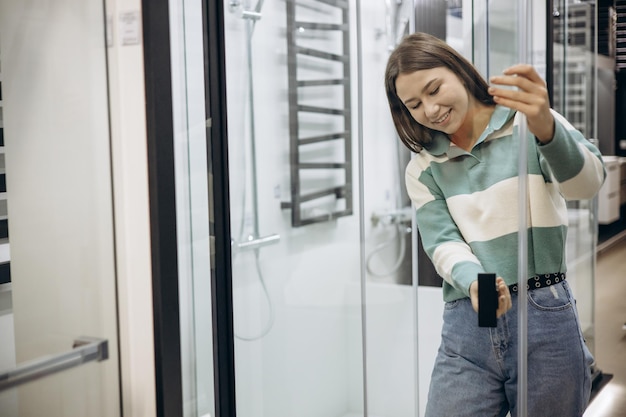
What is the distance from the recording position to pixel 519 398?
5.27ft

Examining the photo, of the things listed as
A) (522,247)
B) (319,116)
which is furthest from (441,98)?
(319,116)

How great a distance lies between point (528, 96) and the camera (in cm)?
154

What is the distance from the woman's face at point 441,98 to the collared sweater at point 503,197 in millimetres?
38

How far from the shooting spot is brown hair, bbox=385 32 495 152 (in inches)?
62.6

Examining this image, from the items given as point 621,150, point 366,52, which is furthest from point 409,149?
point 621,150

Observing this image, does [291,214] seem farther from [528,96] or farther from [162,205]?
[528,96]

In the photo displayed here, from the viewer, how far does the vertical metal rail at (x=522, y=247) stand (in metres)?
1.57

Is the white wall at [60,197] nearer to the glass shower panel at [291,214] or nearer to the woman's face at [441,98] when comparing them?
the glass shower panel at [291,214]

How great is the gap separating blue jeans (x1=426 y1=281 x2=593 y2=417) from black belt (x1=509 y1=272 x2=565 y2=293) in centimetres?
1

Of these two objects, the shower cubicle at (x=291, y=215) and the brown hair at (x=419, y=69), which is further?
the shower cubicle at (x=291, y=215)

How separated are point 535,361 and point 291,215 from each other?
0.84 metres

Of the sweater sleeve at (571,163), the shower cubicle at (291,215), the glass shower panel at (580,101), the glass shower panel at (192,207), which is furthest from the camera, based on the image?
the glass shower panel at (192,207)

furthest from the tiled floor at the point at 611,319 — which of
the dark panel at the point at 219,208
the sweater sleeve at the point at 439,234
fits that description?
the dark panel at the point at 219,208

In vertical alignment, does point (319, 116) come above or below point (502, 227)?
above
